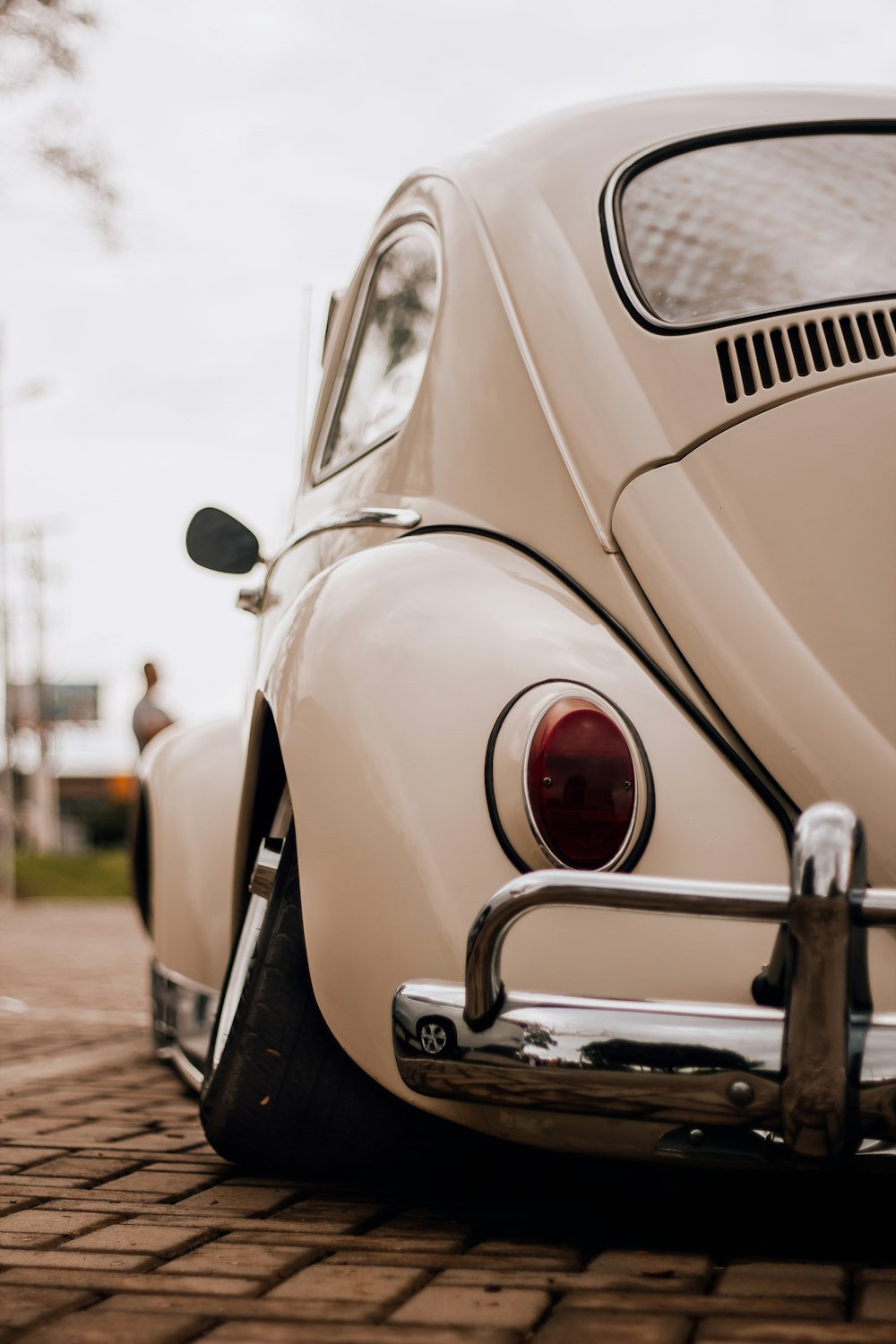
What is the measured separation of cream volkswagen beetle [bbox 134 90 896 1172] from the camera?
2.05m

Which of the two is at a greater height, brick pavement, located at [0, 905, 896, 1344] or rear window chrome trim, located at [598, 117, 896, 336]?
rear window chrome trim, located at [598, 117, 896, 336]

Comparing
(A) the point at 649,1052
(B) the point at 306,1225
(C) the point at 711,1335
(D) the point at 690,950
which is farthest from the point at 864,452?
(B) the point at 306,1225

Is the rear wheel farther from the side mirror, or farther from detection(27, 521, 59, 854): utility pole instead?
detection(27, 521, 59, 854): utility pole

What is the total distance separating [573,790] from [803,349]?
0.94 metres

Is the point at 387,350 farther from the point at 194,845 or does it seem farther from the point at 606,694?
the point at 606,694

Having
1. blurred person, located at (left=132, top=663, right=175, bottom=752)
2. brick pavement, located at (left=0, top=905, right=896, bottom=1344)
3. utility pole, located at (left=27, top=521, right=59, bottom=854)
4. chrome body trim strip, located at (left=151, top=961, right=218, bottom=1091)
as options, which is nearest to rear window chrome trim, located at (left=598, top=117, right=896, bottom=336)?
brick pavement, located at (left=0, top=905, right=896, bottom=1344)

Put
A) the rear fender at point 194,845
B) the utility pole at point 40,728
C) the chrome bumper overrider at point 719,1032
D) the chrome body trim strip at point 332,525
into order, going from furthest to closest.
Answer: the utility pole at point 40,728
the rear fender at point 194,845
the chrome body trim strip at point 332,525
the chrome bumper overrider at point 719,1032

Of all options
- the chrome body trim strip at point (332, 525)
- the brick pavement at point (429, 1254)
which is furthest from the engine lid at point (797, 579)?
the brick pavement at point (429, 1254)

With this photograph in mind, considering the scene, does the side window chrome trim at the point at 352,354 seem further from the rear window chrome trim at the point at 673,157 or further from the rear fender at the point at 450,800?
the rear fender at the point at 450,800

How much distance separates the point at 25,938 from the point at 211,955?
854 centimetres

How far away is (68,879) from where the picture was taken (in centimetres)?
2159

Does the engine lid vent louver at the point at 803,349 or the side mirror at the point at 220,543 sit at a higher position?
the engine lid vent louver at the point at 803,349

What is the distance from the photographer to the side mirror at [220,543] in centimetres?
385

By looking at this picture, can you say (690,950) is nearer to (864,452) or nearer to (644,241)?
(864,452)
